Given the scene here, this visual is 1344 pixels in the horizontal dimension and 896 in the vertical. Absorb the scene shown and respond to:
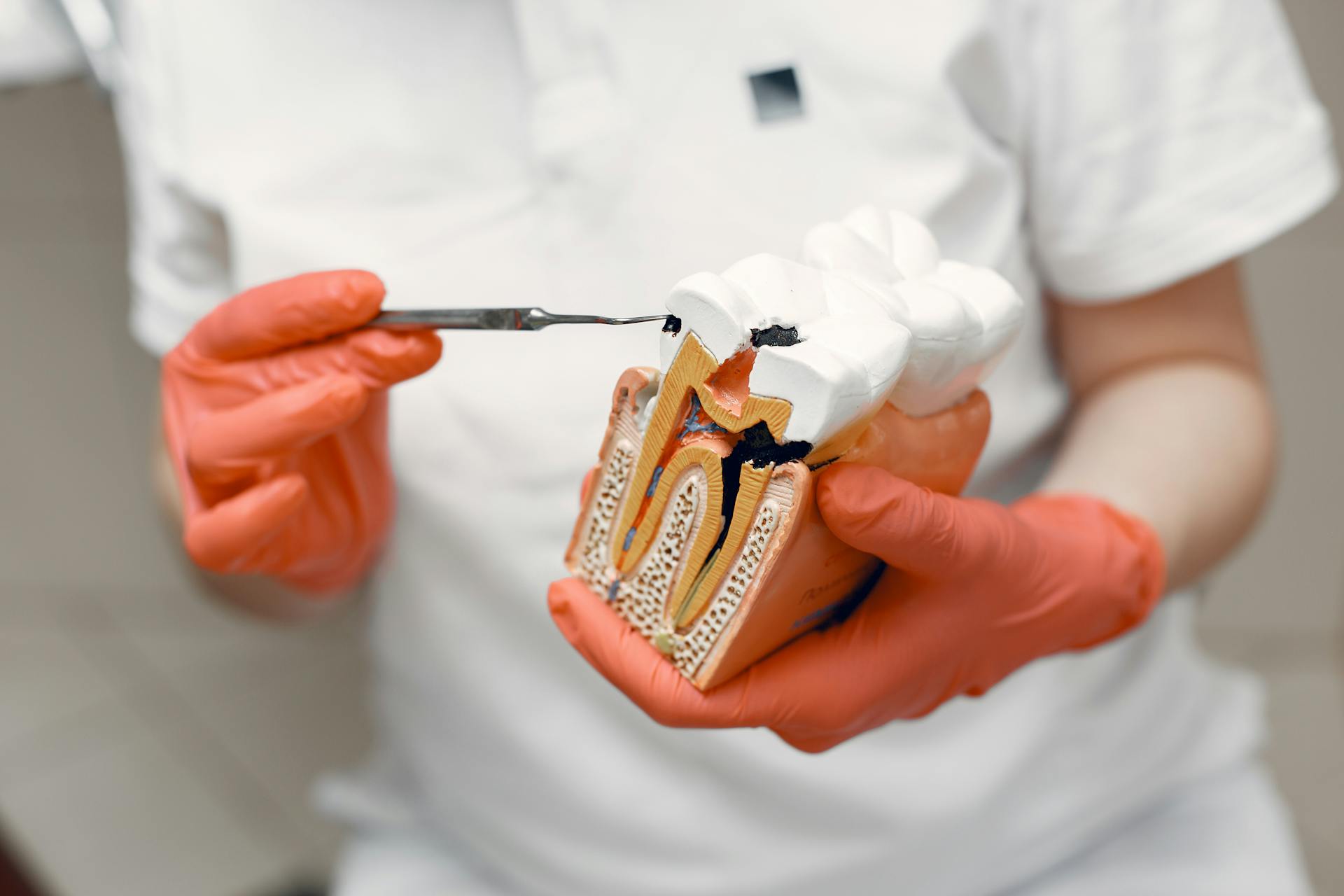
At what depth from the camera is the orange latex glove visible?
1.61ft

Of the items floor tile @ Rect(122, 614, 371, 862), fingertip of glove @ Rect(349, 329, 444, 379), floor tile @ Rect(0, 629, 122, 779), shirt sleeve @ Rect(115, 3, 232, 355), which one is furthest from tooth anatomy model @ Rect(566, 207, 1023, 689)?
floor tile @ Rect(0, 629, 122, 779)

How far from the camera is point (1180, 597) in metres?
0.88

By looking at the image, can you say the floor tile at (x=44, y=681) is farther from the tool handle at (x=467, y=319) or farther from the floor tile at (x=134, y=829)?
the tool handle at (x=467, y=319)

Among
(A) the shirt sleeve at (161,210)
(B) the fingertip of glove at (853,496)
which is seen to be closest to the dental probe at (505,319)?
(B) the fingertip of glove at (853,496)

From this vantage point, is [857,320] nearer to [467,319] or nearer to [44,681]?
[467,319]

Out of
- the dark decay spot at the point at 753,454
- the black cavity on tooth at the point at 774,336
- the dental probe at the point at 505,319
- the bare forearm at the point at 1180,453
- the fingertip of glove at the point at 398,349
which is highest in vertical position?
the dental probe at the point at 505,319

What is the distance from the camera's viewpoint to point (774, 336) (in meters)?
0.44

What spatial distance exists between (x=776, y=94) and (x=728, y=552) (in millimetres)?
305

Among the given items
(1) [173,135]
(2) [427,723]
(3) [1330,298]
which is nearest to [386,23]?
(1) [173,135]

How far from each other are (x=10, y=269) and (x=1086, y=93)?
4.43ft

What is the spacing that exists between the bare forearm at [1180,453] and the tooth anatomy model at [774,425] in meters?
0.20

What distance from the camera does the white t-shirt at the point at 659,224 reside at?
2.09 ft

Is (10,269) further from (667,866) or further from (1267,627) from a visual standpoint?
(1267,627)

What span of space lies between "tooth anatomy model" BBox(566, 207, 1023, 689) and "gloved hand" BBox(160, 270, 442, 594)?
155mm
